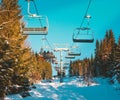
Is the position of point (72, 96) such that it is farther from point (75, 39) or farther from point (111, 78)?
point (111, 78)

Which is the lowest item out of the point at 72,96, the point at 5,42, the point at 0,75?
the point at 72,96

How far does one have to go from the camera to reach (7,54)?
40719 mm

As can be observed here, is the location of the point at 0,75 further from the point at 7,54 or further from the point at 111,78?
the point at 111,78

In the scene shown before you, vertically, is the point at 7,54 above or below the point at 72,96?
above

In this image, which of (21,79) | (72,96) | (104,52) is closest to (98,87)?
(72,96)

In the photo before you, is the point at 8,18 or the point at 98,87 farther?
the point at 98,87

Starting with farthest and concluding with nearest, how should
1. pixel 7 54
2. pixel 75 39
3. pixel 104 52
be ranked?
pixel 104 52
pixel 7 54
pixel 75 39

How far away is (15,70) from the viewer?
49.8 meters

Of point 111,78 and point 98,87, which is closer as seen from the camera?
point 98,87

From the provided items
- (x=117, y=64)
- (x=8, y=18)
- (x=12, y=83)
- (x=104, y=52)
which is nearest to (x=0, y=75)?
(x=12, y=83)

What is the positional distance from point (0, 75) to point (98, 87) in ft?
80.3

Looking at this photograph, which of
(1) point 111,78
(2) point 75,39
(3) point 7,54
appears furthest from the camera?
(1) point 111,78

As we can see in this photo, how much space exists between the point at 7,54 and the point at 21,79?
10.3 m

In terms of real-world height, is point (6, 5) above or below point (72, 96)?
above
